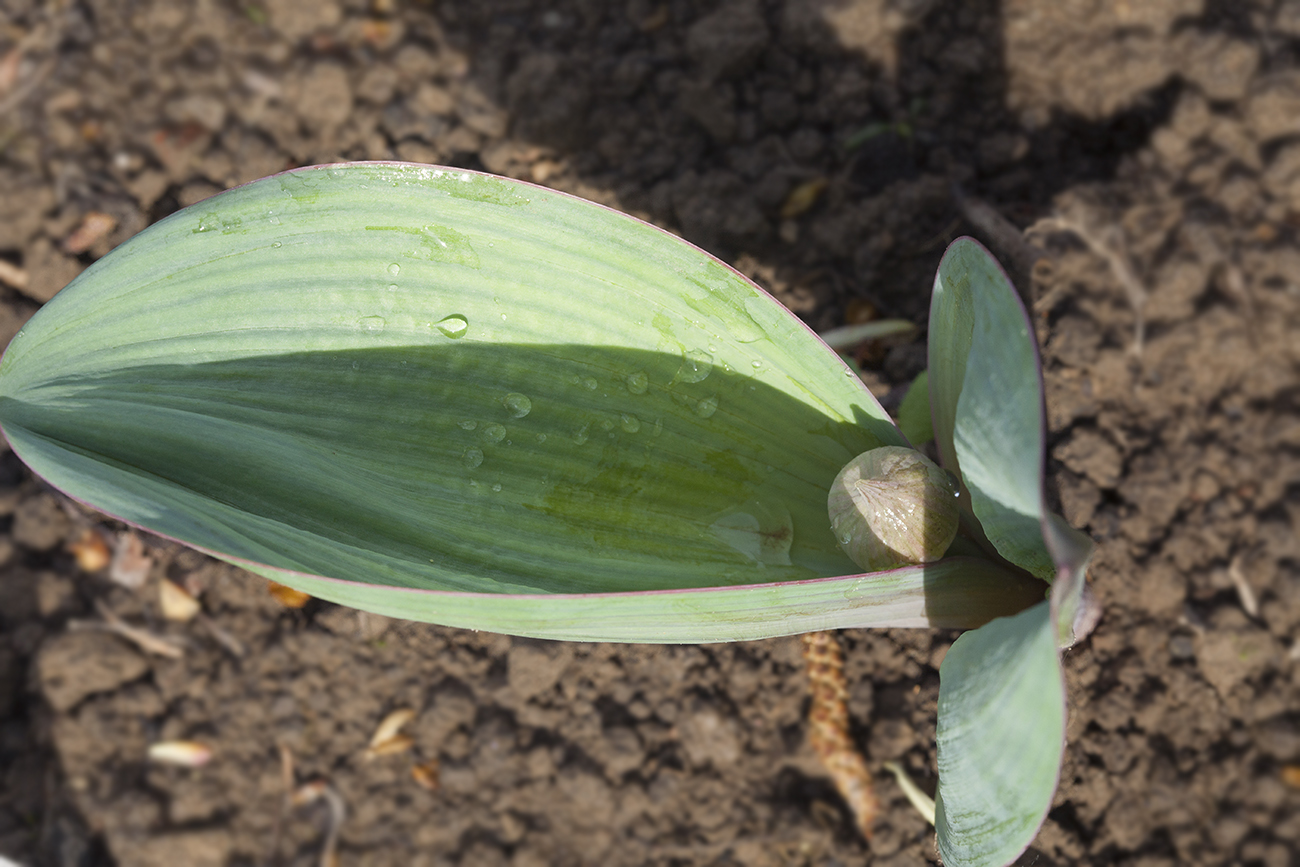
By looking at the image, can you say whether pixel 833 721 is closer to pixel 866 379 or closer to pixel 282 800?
pixel 866 379

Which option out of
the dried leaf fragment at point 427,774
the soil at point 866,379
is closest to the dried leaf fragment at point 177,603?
the soil at point 866,379

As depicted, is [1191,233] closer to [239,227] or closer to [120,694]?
[239,227]

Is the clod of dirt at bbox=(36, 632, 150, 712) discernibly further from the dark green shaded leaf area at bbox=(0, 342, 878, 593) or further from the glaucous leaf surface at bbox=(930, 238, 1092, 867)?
the glaucous leaf surface at bbox=(930, 238, 1092, 867)

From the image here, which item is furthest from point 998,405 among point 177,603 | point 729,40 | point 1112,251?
point 177,603

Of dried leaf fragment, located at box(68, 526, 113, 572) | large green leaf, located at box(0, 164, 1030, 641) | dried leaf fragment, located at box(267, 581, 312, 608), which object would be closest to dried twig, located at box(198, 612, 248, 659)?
dried leaf fragment, located at box(267, 581, 312, 608)

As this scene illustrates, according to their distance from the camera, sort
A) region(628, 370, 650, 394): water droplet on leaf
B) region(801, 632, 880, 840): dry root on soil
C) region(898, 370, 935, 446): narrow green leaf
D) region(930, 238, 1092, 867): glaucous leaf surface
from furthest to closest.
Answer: region(801, 632, 880, 840): dry root on soil
region(898, 370, 935, 446): narrow green leaf
region(628, 370, 650, 394): water droplet on leaf
region(930, 238, 1092, 867): glaucous leaf surface

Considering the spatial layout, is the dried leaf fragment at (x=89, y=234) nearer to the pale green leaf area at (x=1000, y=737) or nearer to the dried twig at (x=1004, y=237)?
the dried twig at (x=1004, y=237)

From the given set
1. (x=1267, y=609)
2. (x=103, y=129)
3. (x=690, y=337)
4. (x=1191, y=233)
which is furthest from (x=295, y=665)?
(x=1191, y=233)
